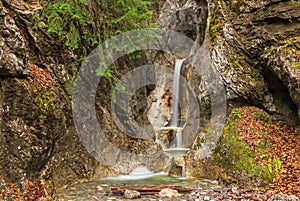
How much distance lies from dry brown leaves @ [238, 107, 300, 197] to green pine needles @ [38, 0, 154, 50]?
17.1 feet

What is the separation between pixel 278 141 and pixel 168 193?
149 inches

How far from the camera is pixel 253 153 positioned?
729 cm

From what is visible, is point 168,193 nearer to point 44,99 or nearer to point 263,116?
point 44,99

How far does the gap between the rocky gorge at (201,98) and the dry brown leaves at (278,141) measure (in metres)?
0.03

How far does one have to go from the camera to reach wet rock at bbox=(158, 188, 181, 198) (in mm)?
6488

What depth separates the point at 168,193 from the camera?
6559mm

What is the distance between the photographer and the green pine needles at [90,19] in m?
8.05

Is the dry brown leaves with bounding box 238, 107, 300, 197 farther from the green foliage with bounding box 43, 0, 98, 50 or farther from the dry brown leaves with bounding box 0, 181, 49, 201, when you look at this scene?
the green foliage with bounding box 43, 0, 98, 50

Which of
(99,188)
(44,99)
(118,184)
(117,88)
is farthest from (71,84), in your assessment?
(118,184)

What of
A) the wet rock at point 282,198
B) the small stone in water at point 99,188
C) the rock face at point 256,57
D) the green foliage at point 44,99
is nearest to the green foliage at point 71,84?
the green foliage at point 44,99

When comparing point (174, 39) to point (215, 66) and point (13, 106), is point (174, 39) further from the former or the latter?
point (13, 106)

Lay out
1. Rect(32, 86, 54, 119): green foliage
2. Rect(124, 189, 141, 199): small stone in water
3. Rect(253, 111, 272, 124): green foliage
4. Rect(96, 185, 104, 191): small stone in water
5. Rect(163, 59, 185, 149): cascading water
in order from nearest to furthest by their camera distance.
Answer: Rect(124, 189, 141, 199): small stone in water < Rect(32, 86, 54, 119): green foliage < Rect(96, 185, 104, 191): small stone in water < Rect(253, 111, 272, 124): green foliage < Rect(163, 59, 185, 149): cascading water

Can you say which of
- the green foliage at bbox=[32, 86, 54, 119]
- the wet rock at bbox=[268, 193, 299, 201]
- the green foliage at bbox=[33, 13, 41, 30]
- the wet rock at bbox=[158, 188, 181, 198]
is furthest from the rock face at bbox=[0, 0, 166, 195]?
the wet rock at bbox=[268, 193, 299, 201]

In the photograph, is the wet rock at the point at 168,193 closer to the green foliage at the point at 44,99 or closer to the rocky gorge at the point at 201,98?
the rocky gorge at the point at 201,98
